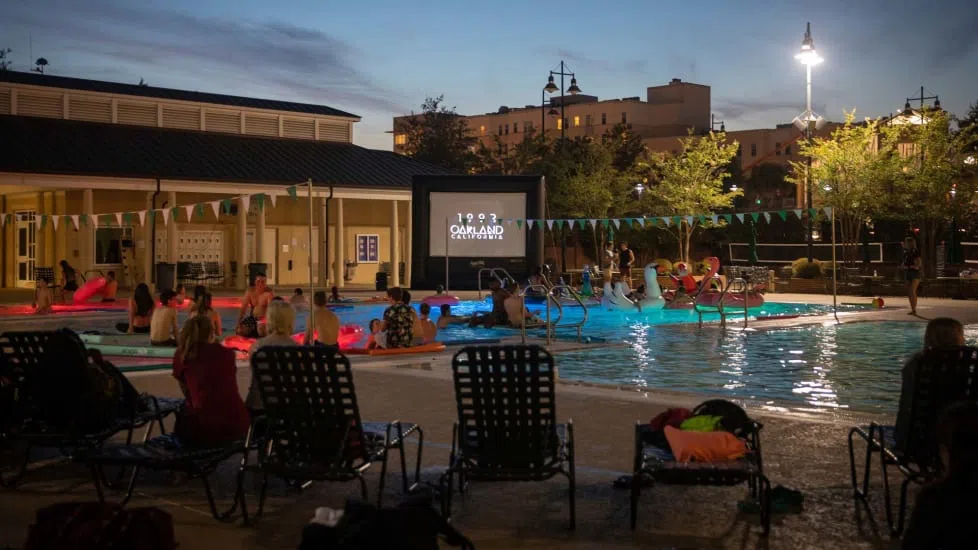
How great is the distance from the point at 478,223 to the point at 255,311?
1475cm

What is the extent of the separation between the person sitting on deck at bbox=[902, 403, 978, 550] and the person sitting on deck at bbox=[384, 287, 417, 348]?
1225 centimetres

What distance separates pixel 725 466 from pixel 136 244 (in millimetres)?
33379

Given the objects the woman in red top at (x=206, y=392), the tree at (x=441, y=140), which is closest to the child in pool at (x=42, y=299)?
the woman in red top at (x=206, y=392)

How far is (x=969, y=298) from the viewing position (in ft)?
98.9

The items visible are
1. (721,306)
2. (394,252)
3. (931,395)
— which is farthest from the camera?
(394,252)

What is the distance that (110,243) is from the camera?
3556cm

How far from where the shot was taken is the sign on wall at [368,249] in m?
40.9

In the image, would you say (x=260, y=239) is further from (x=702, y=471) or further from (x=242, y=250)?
(x=702, y=471)

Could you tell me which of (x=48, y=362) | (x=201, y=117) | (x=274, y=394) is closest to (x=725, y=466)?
(x=274, y=394)

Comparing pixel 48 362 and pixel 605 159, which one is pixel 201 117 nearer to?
pixel 605 159

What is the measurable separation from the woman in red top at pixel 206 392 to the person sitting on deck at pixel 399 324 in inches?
345

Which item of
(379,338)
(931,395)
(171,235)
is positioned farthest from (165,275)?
(931,395)

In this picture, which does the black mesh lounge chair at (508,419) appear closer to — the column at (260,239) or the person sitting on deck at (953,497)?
the person sitting on deck at (953,497)

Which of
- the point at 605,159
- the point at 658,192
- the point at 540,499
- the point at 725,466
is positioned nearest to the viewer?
the point at 725,466
